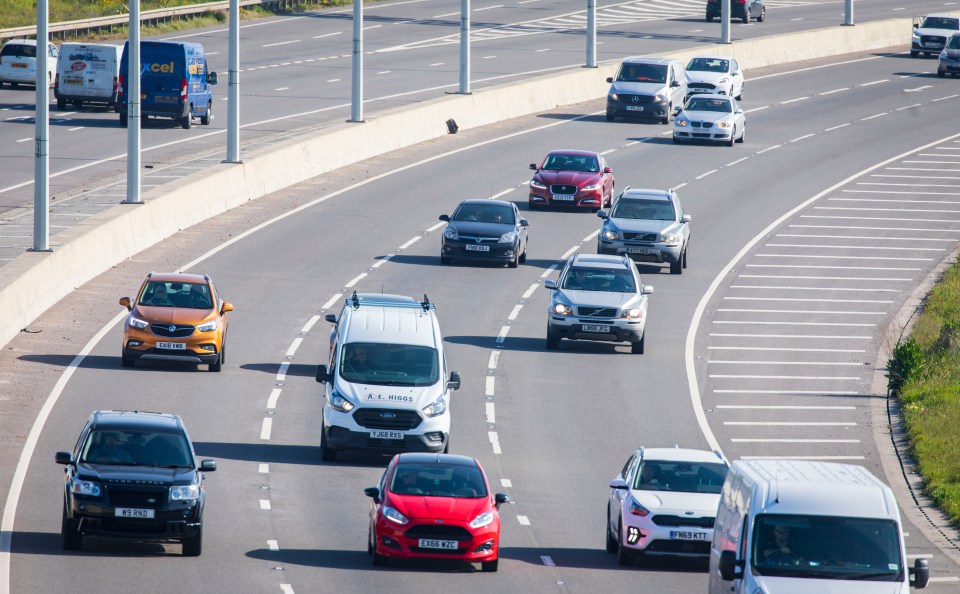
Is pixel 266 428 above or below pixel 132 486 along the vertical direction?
below

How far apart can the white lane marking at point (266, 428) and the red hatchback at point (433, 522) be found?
6479 millimetres

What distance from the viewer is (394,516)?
62.5ft

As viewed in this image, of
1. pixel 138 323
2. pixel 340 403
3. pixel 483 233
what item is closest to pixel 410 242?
pixel 483 233

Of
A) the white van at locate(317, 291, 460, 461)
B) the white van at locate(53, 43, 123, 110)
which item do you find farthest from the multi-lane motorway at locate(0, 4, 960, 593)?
the white van at locate(53, 43, 123, 110)

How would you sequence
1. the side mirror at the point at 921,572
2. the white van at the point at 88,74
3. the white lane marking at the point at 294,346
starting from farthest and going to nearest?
the white van at the point at 88,74 → the white lane marking at the point at 294,346 → the side mirror at the point at 921,572

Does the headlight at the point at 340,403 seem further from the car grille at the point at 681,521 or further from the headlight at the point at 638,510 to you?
the car grille at the point at 681,521

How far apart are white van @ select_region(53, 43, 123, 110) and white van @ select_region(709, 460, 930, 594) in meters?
41.2

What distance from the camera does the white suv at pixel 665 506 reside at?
1973 cm

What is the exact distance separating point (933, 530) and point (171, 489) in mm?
10480

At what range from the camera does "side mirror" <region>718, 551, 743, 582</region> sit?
14953 millimetres

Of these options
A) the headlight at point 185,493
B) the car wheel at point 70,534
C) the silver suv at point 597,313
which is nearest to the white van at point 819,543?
the headlight at point 185,493

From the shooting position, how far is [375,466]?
→ 24.9 meters

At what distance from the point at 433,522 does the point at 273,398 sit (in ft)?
30.8

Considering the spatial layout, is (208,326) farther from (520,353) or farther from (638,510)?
(638,510)
